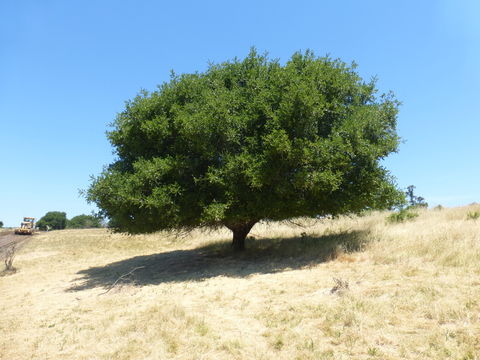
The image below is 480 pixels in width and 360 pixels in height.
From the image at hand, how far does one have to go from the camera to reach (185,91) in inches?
643

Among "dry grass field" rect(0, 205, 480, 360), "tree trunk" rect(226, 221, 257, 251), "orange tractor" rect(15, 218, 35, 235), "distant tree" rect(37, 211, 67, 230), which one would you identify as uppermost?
"distant tree" rect(37, 211, 67, 230)

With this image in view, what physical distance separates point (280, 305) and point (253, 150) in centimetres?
686

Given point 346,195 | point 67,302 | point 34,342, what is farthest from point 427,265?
point 67,302

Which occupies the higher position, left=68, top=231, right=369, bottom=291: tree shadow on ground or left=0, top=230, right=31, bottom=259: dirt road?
left=0, top=230, right=31, bottom=259: dirt road

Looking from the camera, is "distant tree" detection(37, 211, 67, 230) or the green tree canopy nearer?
the green tree canopy

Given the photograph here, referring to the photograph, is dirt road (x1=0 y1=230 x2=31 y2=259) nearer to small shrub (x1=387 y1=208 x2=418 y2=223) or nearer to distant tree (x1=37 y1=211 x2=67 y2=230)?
small shrub (x1=387 y1=208 x2=418 y2=223)

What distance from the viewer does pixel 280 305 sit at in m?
9.66

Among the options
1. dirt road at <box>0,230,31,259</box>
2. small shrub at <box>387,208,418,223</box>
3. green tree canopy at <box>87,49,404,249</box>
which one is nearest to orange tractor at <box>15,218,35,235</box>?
dirt road at <box>0,230,31,259</box>

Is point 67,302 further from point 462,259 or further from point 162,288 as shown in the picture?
point 462,259

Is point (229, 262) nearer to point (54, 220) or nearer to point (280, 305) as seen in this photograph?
point (280, 305)

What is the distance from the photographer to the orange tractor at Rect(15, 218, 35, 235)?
49.0m

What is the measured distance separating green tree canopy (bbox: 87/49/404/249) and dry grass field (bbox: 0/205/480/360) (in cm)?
251

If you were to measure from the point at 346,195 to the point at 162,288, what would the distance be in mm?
8685

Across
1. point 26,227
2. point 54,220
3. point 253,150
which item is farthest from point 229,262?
point 54,220
